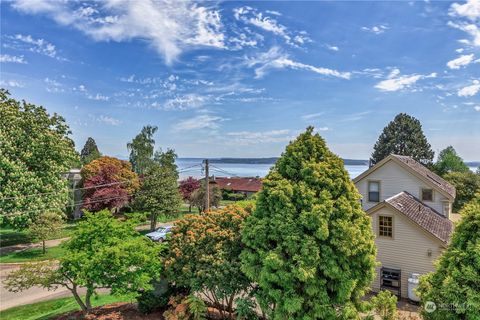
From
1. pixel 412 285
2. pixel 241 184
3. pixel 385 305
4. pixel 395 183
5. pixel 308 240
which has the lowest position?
pixel 412 285

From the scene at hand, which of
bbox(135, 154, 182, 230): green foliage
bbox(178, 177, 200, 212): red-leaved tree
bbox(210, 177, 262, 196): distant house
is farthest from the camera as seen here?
bbox(210, 177, 262, 196): distant house

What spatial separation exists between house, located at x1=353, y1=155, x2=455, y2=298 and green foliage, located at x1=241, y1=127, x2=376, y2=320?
23.3 ft

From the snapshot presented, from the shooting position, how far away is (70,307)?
1400 centimetres

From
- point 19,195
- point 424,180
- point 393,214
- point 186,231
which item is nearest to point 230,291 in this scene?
point 186,231

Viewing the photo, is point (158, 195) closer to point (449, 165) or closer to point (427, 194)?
point (427, 194)

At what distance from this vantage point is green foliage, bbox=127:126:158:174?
45.4 m

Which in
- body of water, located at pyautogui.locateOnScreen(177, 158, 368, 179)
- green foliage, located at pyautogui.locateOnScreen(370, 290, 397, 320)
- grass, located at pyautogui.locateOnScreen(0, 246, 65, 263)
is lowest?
grass, located at pyautogui.locateOnScreen(0, 246, 65, 263)

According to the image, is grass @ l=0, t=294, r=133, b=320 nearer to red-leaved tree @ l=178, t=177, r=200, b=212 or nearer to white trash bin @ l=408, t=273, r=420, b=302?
white trash bin @ l=408, t=273, r=420, b=302

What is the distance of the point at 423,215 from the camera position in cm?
1611

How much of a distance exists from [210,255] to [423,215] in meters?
12.0

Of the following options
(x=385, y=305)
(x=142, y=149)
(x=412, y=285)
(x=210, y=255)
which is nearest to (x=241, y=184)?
(x=142, y=149)

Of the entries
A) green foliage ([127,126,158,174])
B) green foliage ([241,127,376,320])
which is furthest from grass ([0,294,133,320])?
green foliage ([127,126,158,174])

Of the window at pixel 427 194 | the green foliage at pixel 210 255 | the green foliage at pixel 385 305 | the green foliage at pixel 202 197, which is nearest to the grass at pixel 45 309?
the green foliage at pixel 210 255

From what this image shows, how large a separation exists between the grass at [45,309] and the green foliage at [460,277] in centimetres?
1134
